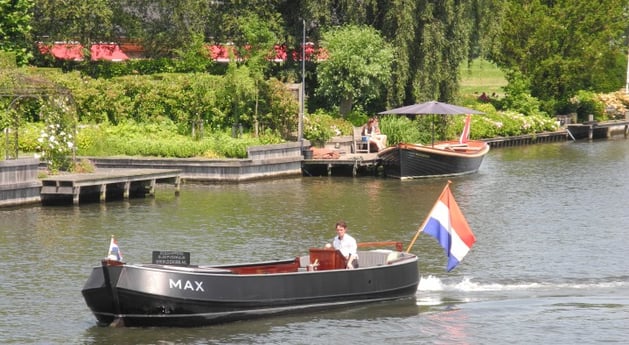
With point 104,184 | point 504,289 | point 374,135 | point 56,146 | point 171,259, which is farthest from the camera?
point 374,135

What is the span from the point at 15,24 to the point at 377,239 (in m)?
29.2

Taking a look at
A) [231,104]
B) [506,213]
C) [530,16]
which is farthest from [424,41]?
[530,16]

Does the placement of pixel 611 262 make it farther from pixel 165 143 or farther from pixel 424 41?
pixel 424 41

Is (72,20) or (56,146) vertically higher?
(72,20)

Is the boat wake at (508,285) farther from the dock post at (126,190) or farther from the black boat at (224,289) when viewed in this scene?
the dock post at (126,190)

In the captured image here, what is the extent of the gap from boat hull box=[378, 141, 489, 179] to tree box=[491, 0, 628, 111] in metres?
30.2

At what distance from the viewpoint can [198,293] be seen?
1043 inches

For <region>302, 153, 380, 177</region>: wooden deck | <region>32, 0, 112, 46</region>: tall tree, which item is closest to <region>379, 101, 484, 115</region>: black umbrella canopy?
<region>302, 153, 380, 177</region>: wooden deck

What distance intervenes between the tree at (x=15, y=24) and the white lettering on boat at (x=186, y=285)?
37.1 metres

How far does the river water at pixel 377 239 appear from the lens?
2759cm

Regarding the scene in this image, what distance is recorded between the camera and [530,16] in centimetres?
8888

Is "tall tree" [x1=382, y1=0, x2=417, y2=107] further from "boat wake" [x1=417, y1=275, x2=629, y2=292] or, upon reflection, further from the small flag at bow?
the small flag at bow

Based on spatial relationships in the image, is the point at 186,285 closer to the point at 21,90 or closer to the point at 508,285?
the point at 508,285

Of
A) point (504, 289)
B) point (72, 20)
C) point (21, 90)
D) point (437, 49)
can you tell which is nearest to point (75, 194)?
point (21, 90)
